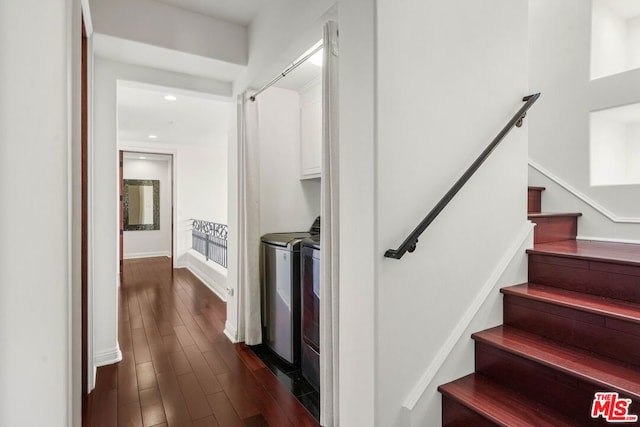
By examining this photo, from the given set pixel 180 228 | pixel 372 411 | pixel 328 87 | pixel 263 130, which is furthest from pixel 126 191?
pixel 372 411

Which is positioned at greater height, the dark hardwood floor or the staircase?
the staircase

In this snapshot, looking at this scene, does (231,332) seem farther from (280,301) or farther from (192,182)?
(192,182)

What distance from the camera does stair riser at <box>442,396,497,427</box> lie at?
138cm

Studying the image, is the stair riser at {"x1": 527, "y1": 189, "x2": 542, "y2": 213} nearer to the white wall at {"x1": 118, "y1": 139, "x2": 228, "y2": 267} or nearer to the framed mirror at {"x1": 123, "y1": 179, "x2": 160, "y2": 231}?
the white wall at {"x1": 118, "y1": 139, "x2": 228, "y2": 267}

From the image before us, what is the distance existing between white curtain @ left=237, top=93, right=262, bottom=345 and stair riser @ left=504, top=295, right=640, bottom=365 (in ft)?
6.52

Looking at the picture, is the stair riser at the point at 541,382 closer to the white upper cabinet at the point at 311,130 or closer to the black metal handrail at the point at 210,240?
the white upper cabinet at the point at 311,130

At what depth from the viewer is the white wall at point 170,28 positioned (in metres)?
2.32

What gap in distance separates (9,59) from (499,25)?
2172 mm

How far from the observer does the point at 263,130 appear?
10.1ft

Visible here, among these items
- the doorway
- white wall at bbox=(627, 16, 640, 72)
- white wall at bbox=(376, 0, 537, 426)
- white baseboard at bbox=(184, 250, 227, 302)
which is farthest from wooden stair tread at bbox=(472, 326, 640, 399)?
the doorway

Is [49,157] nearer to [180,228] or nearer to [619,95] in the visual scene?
[619,95]

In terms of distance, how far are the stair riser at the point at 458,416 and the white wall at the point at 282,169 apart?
2054 mm

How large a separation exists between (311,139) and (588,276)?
2282 millimetres

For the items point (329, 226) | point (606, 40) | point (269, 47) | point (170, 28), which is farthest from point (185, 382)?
point (606, 40)
